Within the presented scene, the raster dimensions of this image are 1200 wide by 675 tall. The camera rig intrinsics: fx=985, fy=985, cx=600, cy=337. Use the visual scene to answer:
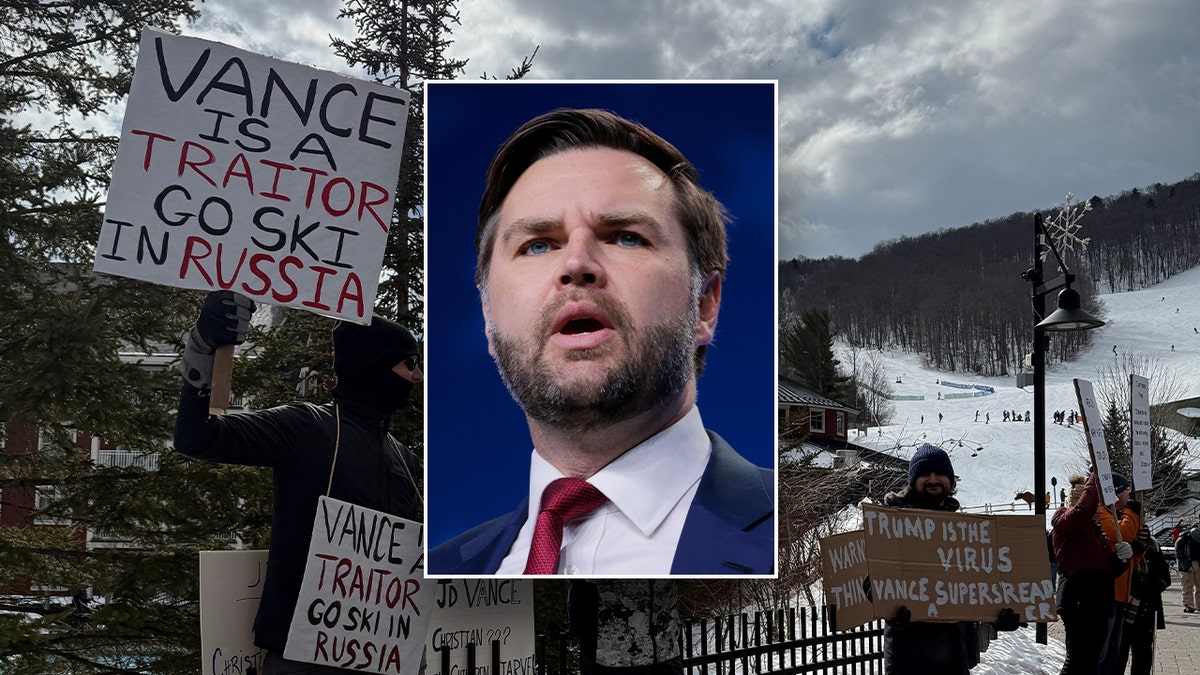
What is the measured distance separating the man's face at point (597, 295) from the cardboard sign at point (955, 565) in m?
1.79

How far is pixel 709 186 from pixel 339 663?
7.52 ft

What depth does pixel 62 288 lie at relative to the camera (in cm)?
894

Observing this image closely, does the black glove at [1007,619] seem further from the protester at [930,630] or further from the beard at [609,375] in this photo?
the beard at [609,375]

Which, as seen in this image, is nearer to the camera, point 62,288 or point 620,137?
point 620,137

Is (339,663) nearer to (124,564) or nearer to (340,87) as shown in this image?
(340,87)

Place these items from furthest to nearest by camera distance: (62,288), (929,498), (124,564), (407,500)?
1. (62,288)
2. (124,564)
3. (929,498)
4. (407,500)

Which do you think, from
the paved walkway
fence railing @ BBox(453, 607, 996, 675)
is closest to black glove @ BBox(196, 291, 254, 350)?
fence railing @ BBox(453, 607, 996, 675)

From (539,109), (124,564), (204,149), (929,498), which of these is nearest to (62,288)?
(124,564)

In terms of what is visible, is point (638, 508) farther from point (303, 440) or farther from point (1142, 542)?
point (1142, 542)

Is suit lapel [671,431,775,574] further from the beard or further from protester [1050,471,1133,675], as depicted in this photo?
protester [1050,471,1133,675]

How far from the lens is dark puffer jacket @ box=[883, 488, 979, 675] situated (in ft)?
16.0

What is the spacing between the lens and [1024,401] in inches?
4075

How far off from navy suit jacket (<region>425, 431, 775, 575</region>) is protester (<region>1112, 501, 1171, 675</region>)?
5144 millimetres

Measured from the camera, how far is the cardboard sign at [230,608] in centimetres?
355
